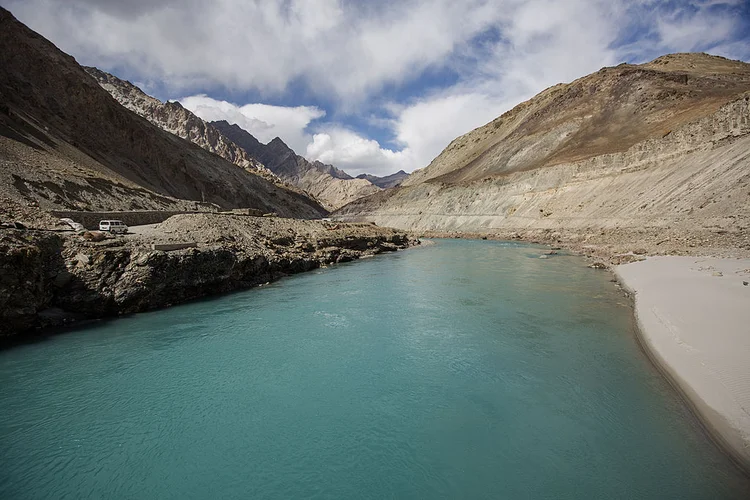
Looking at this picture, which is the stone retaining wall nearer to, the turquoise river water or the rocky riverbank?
the rocky riverbank

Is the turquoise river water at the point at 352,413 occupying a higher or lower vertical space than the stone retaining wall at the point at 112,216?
lower

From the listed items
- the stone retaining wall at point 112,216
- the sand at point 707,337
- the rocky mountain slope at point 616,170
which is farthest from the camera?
the rocky mountain slope at point 616,170

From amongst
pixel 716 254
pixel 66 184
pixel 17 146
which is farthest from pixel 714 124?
pixel 17 146

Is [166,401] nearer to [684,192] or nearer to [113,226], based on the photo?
[113,226]

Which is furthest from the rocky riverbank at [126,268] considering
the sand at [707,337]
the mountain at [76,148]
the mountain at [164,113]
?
the mountain at [164,113]

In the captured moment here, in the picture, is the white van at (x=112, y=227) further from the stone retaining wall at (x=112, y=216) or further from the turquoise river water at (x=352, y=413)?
the turquoise river water at (x=352, y=413)

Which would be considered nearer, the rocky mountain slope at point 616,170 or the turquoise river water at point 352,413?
the turquoise river water at point 352,413

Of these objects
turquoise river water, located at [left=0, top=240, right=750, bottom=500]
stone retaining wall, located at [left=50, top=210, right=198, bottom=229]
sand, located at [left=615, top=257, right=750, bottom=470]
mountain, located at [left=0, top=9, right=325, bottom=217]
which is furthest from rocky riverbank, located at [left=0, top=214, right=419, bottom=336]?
sand, located at [left=615, top=257, right=750, bottom=470]
